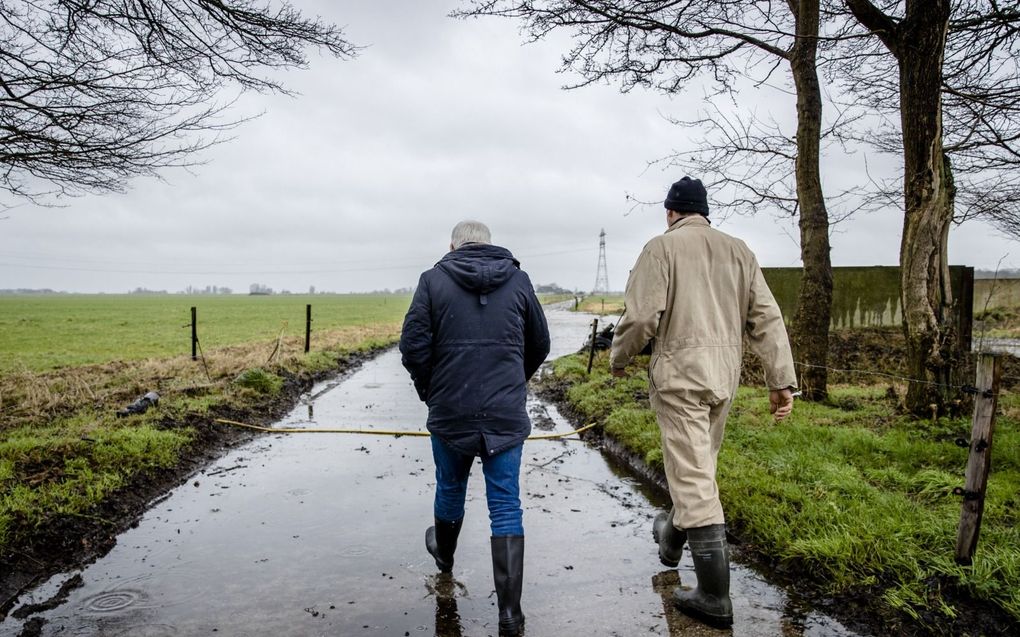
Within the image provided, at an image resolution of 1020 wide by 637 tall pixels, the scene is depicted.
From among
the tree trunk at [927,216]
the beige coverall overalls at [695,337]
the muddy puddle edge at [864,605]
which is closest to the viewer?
the muddy puddle edge at [864,605]

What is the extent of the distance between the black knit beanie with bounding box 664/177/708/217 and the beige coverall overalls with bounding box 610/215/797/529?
0.24 feet

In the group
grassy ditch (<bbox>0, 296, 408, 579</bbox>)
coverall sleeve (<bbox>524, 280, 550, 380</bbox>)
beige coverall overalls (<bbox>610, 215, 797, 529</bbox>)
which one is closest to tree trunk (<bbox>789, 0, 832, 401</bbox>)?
beige coverall overalls (<bbox>610, 215, 797, 529</bbox>)

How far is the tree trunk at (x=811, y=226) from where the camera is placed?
8.61 meters

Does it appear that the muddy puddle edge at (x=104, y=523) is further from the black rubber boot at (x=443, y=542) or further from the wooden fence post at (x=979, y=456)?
the wooden fence post at (x=979, y=456)

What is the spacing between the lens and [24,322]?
37906mm

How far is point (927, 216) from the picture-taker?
6.77 metres

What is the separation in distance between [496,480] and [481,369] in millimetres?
607

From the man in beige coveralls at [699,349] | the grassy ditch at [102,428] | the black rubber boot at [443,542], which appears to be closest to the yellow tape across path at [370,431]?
the grassy ditch at [102,428]

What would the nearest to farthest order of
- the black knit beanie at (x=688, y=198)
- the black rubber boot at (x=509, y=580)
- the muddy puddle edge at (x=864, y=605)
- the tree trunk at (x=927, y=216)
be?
1. the muddy puddle edge at (x=864, y=605)
2. the black rubber boot at (x=509, y=580)
3. the black knit beanie at (x=688, y=198)
4. the tree trunk at (x=927, y=216)

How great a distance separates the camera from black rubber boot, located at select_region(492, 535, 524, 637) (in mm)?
3281

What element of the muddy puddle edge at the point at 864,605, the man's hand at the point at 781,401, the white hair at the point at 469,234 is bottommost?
the muddy puddle edge at the point at 864,605

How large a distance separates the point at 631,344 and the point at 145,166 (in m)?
6.55

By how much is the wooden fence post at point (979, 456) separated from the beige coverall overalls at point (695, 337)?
1.04m

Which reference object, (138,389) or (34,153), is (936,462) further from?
(138,389)
